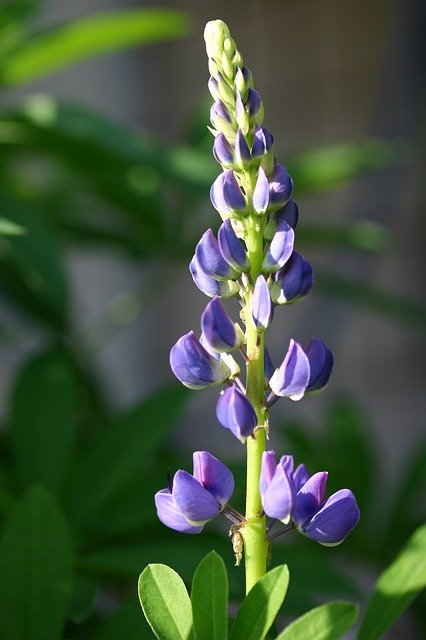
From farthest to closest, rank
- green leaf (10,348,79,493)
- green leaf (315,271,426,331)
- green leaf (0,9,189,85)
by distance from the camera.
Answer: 1. green leaf (315,271,426,331)
2. green leaf (0,9,189,85)
3. green leaf (10,348,79,493)

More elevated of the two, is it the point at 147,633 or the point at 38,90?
the point at 38,90

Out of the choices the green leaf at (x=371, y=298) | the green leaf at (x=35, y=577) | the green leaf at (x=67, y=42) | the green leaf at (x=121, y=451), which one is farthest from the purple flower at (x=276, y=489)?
the green leaf at (x=371, y=298)

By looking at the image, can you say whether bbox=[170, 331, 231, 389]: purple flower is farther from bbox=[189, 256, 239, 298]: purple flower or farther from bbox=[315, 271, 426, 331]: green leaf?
bbox=[315, 271, 426, 331]: green leaf

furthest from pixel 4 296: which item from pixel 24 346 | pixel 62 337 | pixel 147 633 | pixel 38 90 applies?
pixel 38 90

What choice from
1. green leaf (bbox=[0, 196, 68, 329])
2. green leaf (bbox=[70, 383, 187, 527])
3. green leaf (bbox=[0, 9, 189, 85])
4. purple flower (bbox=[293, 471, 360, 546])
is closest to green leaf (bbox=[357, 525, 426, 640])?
purple flower (bbox=[293, 471, 360, 546])

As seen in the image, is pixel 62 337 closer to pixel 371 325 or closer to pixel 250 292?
pixel 250 292

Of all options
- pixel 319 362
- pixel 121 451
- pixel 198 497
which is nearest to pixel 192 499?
pixel 198 497

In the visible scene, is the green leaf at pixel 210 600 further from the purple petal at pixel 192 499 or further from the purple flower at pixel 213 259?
the purple flower at pixel 213 259
